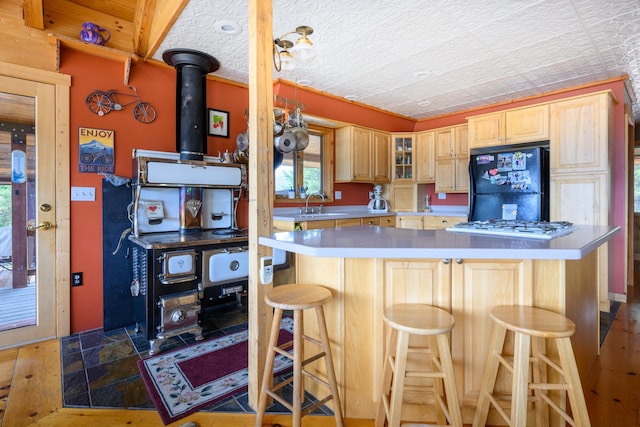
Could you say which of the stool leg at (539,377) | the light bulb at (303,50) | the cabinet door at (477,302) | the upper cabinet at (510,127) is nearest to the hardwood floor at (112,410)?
the stool leg at (539,377)

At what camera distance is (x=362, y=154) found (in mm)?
4445

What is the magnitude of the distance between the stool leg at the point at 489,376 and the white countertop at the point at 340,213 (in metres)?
2.24

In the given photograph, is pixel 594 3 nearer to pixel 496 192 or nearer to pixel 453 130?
pixel 496 192

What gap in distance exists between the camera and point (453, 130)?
460 centimetres

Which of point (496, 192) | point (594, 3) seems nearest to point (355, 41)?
point (594, 3)

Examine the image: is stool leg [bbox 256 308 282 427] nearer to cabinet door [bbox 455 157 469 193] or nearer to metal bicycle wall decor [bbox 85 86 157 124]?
metal bicycle wall decor [bbox 85 86 157 124]

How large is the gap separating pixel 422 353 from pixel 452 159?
12.0 feet

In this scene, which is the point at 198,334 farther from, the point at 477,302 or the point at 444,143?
the point at 444,143

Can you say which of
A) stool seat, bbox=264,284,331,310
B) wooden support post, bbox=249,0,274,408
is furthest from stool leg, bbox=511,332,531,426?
wooden support post, bbox=249,0,274,408

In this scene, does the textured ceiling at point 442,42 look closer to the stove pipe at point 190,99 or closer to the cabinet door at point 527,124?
the stove pipe at point 190,99

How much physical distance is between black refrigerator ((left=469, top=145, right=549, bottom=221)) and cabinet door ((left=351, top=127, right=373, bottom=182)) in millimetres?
1324

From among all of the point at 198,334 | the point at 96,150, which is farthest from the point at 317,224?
the point at 96,150

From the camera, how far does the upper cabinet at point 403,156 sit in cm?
492

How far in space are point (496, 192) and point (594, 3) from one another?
194 centimetres
